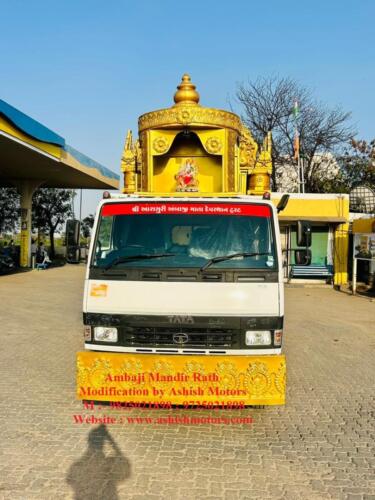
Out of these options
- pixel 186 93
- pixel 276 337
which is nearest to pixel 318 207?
pixel 186 93

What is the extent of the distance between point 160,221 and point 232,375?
1.67 m

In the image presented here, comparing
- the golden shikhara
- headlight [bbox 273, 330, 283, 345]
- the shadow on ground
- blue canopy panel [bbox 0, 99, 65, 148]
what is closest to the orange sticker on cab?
the shadow on ground

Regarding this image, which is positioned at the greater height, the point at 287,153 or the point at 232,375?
the point at 287,153

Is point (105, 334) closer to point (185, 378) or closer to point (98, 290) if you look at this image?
point (98, 290)

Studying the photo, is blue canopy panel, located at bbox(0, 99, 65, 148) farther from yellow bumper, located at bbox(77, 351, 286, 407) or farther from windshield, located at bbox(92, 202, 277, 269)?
yellow bumper, located at bbox(77, 351, 286, 407)

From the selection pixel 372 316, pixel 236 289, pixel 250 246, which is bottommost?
pixel 372 316

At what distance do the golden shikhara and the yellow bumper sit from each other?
8.33 feet

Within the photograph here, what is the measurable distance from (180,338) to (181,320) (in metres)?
0.18

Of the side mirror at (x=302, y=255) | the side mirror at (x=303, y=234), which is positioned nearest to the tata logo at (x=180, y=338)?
the side mirror at (x=302, y=255)

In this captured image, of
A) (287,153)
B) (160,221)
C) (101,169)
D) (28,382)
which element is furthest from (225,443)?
(287,153)

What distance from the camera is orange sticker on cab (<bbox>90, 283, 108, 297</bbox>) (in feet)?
14.7

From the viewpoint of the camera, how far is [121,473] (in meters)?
3.71

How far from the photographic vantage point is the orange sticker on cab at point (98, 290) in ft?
14.7

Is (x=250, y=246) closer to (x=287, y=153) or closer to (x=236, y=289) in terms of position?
(x=236, y=289)
